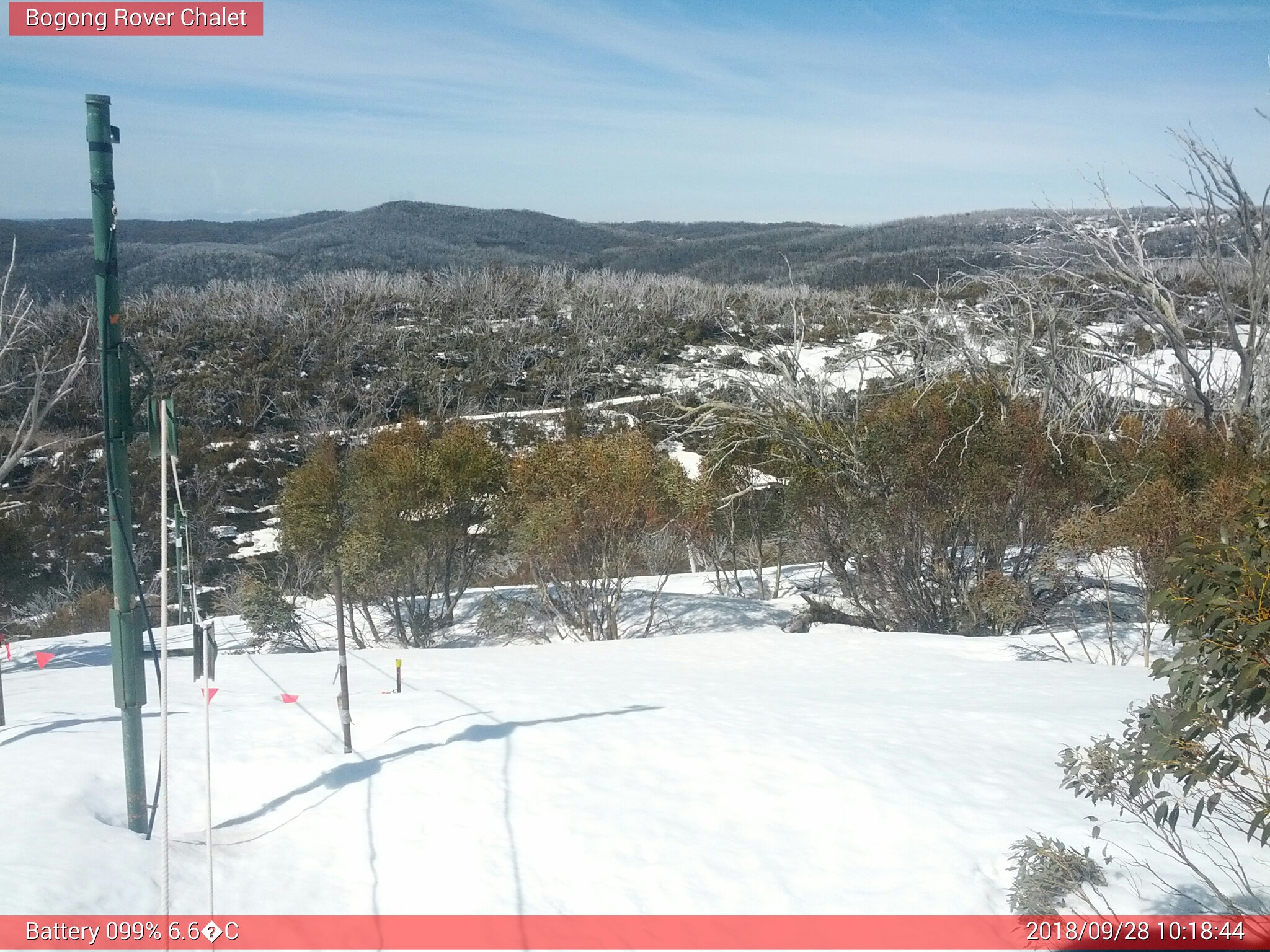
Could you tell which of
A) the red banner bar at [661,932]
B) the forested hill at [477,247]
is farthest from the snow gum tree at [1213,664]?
the forested hill at [477,247]

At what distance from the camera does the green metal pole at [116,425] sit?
15.1 feet

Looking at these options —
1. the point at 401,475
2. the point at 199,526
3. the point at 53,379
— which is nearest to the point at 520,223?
the point at 53,379

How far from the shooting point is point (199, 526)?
27438mm

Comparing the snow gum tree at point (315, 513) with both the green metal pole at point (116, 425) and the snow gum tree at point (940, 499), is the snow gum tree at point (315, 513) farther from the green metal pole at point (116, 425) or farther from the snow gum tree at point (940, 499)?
the green metal pole at point (116, 425)

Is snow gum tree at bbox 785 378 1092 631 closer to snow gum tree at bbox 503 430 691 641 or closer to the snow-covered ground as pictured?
snow gum tree at bbox 503 430 691 641

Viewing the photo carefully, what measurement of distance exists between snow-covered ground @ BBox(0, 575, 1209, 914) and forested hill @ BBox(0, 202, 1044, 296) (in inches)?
2025

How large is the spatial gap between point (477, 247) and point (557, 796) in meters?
110

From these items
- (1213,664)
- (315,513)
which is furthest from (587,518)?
(1213,664)

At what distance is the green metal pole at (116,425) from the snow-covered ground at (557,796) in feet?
2.39

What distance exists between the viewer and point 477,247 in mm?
110250

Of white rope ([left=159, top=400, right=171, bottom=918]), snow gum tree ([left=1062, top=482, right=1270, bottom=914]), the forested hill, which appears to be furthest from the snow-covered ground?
the forested hill

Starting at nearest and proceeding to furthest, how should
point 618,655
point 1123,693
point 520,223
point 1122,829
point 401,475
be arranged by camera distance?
point 1122,829 → point 1123,693 → point 618,655 → point 401,475 → point 520,223

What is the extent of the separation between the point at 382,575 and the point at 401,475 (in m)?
1.95

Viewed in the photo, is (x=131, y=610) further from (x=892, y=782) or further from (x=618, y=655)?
(x=618, y=655)
